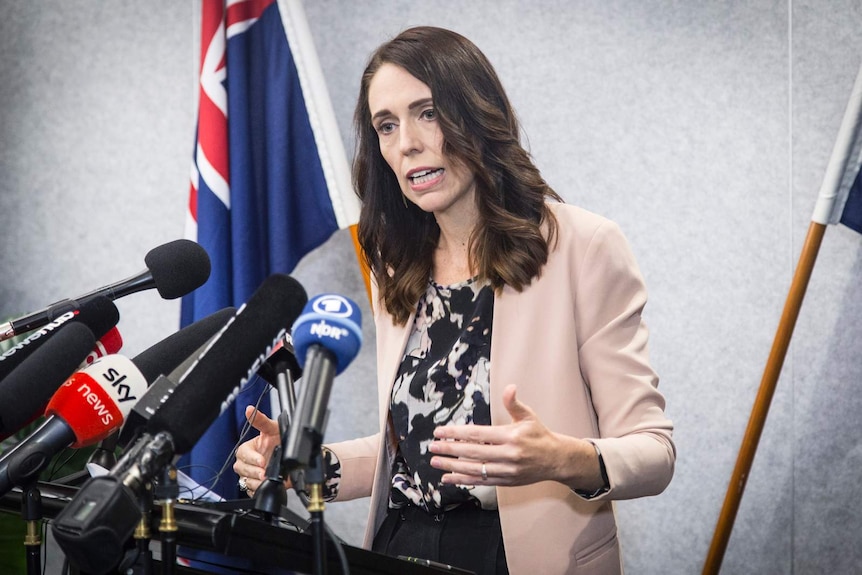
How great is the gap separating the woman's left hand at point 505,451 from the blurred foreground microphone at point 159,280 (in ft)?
1.48

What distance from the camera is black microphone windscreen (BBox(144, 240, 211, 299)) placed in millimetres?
1256

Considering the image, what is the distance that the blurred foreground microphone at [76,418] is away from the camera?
3.17 feet

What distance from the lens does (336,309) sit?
35.1 inches

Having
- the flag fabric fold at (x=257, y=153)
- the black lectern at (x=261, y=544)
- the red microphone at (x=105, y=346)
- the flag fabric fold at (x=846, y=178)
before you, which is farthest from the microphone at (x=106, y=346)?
the flag fabric fold at (x=846, y=178)

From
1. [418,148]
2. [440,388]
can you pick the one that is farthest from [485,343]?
[418,148]

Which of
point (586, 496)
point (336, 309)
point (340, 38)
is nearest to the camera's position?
point (336, 309)

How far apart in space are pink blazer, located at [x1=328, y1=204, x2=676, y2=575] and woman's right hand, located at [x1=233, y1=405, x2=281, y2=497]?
0.95 ft

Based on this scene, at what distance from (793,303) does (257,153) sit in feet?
5.65

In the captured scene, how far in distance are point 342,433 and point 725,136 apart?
168 centimetres

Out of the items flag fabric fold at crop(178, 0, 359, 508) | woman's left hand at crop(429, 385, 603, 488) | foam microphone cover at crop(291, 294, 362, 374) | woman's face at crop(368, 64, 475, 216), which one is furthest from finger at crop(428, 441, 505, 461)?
flag fabric fold at crop(178, 0, 359, 508)

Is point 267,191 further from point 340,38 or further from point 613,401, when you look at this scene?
point 613,401

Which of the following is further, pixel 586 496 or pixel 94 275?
pixel 94 275

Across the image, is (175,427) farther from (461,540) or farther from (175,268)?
(461,540)

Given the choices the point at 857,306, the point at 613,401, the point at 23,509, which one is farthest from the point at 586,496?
the point at 857,306
